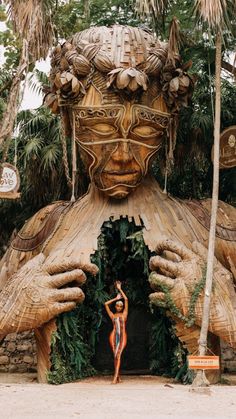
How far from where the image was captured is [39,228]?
12.6 metres

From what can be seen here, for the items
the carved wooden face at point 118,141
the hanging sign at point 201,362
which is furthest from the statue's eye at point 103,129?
the hanging sign at point 201,362

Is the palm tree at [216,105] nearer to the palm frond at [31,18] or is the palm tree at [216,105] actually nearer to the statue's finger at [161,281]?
the statue's finger at [161,281]

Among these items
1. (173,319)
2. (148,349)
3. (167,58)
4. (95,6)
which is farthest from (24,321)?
(95,6)

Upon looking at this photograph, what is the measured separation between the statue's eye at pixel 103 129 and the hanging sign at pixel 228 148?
83.9 inches

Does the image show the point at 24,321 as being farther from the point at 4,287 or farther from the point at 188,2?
the point at 188,2

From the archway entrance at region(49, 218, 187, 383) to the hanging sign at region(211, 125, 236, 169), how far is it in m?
2.19

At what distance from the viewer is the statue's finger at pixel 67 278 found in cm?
1073

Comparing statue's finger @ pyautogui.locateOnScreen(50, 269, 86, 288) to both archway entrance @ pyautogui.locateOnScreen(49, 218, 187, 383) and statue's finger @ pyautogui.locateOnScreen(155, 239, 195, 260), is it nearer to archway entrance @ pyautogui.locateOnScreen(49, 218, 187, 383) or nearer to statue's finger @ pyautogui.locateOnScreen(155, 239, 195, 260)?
archway entrance @ pyautogui.locateOnScreen(49, 218, 187, 383)

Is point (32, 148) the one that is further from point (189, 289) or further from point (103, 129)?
point (189, 289)

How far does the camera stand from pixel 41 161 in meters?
15.5

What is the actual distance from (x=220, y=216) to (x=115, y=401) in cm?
463

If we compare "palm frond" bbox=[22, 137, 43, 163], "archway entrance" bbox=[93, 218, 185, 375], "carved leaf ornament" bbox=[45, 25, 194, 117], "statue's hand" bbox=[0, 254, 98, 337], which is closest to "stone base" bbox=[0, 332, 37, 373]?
"archway entrance" bbox=[93, 218, 185, 375]

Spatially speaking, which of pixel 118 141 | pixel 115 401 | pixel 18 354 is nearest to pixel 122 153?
pixel 118 141

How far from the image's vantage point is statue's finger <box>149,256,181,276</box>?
423 inches
